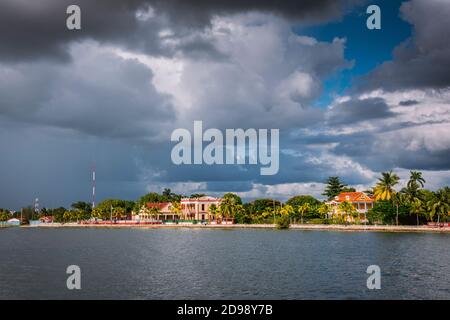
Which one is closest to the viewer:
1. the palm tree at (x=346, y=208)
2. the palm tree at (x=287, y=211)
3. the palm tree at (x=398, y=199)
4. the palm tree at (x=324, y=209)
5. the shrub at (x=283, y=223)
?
the palm tree at (x=398, y=199)

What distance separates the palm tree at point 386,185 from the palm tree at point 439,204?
11.3 meters

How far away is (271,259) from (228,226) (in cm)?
10631

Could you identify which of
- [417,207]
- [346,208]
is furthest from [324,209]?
[417,207]

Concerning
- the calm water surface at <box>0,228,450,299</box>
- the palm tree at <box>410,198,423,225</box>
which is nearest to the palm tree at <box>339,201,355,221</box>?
the palm tree at <box>410,198,423,225</box>

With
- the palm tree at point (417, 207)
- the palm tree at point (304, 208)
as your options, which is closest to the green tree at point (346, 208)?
the palm tree at point (304, 208)

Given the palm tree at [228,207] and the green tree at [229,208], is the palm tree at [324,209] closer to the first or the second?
the green tree at [229,208]

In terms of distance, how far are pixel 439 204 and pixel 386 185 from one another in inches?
619

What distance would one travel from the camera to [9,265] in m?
56.2

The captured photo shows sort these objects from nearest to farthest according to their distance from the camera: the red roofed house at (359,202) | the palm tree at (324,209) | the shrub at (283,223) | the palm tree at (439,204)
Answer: the palm tree at (439,204), the shrub at (283,223), the palm tree at (324,209), the red roofed house at (359,202)

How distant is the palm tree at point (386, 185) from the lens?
132875 millimetres

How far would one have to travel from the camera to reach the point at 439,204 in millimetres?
122062

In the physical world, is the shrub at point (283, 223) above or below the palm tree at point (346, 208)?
below

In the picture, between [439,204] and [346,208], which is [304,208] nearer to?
[346,208]
